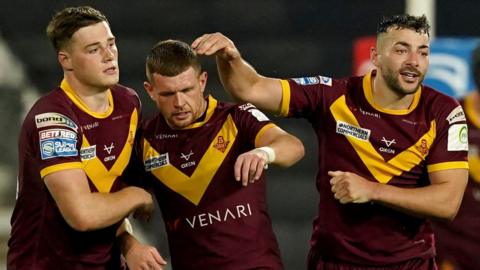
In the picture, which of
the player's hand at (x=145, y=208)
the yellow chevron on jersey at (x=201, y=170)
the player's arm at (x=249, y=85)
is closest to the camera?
the player's hand at (x=145, y=208)

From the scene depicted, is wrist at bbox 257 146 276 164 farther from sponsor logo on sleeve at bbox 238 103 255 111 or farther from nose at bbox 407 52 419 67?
nose at bbox 407 52 419 67

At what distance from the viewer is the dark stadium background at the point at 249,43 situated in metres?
7.58

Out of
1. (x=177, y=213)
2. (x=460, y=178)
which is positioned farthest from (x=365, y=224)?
(x=177, y=213)

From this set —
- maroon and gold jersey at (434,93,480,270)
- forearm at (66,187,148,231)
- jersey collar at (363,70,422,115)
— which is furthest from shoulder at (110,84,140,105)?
maroon and gold jersey at (434,93,480,270)

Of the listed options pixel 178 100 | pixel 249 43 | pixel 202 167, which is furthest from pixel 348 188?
pixel 249 43

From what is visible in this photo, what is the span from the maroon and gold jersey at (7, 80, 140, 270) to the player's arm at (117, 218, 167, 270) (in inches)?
4.2

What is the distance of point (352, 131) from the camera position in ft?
15.4

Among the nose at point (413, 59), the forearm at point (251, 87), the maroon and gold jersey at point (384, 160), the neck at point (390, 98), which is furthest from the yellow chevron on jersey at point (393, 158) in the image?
the forearm at point (251, 87)

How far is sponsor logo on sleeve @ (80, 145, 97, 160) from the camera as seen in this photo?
4348 mm

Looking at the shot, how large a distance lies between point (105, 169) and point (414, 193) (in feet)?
3.67

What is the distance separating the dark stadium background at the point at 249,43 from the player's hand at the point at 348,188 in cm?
323

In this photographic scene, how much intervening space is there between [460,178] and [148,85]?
1.21 meters

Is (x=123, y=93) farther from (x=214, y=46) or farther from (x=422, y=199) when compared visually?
(x=422, y=199)

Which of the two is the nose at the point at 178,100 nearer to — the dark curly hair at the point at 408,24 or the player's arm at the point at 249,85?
the player's arm at the point at 249,85
